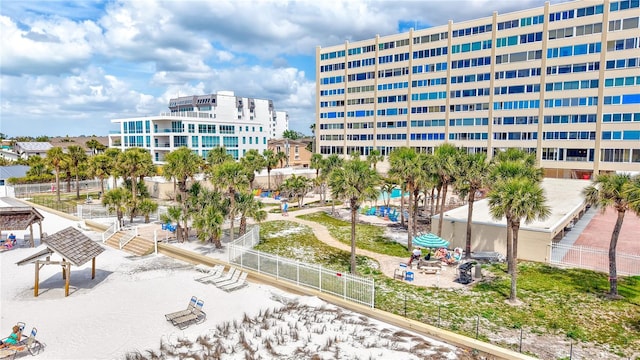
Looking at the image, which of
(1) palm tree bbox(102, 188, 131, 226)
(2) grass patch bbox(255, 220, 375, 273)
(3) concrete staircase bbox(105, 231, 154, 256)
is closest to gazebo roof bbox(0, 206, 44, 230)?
(3) concrete staircase bbox(105, 231, 154, 256)

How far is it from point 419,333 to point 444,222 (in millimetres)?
16138

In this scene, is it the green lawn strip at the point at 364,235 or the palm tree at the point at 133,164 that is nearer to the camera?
the green lawn strip at the point at 364,235

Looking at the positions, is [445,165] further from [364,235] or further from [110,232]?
[110,232]

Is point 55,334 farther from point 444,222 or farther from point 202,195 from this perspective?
point 444,222

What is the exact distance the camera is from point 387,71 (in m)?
85.2

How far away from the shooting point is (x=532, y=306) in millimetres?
19719

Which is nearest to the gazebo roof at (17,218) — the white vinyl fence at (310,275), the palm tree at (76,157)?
the white vinyl fence at (310,275)

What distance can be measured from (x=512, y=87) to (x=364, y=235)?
162 ft

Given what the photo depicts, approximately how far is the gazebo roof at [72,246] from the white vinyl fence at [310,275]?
7829 mm

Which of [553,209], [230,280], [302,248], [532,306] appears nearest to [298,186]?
A: [302,248]

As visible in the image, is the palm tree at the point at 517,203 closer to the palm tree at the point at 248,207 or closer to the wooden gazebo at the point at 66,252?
the palm tree at the point at 248,207

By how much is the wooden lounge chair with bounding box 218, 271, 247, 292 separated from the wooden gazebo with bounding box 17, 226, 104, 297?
7455 millimetres

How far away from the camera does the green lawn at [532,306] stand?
55.4 feet

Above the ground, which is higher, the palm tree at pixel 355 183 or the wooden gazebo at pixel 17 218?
the palm tree at pixel 355 183
